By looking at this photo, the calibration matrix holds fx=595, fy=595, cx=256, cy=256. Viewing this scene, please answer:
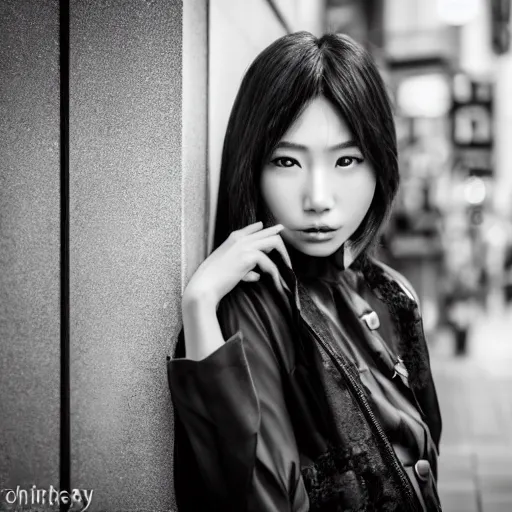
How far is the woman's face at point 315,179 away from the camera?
4.70 ft

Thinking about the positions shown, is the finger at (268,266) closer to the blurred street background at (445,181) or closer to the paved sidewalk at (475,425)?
the paved sidewalk at (475,425)

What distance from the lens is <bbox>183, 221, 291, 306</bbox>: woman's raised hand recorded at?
1.31 m

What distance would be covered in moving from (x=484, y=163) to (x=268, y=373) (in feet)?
30.0

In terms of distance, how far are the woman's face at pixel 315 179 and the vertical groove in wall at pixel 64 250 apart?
0.51 metres

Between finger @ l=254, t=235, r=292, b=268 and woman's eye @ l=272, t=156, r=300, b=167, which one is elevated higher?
woman's eye @ l=272, t=156, r=300, b=167

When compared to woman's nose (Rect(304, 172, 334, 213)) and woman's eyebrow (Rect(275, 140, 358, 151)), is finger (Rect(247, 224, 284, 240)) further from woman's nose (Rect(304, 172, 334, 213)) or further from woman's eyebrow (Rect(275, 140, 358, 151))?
woman's eyebrow (Rect(275, 140, 358, 151))

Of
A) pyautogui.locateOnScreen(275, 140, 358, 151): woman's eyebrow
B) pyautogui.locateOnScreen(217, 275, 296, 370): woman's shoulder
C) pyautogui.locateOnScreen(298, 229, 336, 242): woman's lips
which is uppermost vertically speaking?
pyautogui.locateOnScreen(275, 140, 358, 151): woman's eyebrow

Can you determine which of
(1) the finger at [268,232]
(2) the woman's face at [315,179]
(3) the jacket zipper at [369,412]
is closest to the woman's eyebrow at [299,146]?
(2) the woman's face at [315,179]

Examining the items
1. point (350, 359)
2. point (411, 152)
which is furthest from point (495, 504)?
point (411, 152)

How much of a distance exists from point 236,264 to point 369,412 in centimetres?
47

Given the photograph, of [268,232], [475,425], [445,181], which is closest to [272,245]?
[268,232]

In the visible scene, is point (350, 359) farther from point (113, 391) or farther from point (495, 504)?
point (495, 504)

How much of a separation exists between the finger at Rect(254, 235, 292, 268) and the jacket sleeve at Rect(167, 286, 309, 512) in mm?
209

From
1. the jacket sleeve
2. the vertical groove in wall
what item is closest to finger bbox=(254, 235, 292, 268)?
the jacket sleeve
